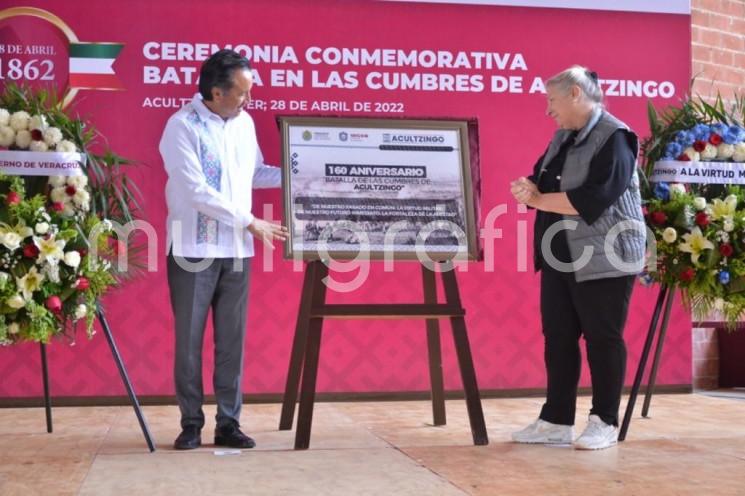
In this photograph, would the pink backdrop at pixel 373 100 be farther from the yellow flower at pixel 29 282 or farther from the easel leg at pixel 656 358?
the yellow flower at pixel 29 282

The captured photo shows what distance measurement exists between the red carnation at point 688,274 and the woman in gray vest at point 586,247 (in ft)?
1.50

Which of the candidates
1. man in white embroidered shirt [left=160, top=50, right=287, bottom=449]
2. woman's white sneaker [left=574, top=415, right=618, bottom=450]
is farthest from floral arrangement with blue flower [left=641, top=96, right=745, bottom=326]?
man in white embroidered shirt [left=160, top=50, right=287, bottom=449]

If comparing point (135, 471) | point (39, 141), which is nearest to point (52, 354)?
point (39, 141)

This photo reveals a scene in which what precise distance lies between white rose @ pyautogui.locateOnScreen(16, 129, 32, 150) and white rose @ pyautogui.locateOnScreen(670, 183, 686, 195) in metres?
2.55

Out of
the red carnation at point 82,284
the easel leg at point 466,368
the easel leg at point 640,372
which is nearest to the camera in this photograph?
the red carnation at point 82,284

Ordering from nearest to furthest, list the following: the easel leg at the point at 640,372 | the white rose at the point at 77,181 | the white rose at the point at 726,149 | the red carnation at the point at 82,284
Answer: the red carnation at the point at 82,284
the white rose at the point at 77,181
the easel leg at the point at 640,372
the white rose at the point at 726,149

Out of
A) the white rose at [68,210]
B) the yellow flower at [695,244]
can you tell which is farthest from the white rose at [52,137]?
the yellow flower at [695,244]

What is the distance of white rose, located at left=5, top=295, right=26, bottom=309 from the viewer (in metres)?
3.38

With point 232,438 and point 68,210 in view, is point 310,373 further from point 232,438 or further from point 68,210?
point 68,210

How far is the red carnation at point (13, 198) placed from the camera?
342cm

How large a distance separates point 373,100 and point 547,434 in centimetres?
223

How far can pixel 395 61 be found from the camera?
208 inches

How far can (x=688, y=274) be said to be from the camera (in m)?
4.01

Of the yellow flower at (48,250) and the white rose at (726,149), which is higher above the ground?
the white rose at (726,149)
